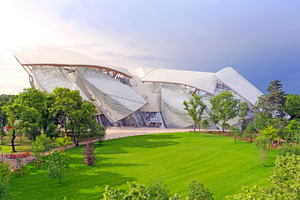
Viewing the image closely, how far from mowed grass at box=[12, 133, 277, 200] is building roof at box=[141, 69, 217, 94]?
28.6m

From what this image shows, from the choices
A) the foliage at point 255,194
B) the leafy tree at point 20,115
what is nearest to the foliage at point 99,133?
the leafy tree at point 20,115

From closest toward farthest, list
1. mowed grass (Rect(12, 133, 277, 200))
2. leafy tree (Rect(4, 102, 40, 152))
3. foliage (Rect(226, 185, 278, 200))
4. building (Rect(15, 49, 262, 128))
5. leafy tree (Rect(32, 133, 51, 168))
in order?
foliage (Rect(226, 185, 278, 200))
mowed grass (Rect(12, 133, 277, 200))
leafy tree (Rect(32, 133, 51, 168))
leafy tree (Rect(4, 102, 40, 152))
building (Rect(15, 49, 262, 128))

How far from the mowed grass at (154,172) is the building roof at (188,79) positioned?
1126 inches

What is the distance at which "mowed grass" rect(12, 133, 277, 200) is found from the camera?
14.8 m

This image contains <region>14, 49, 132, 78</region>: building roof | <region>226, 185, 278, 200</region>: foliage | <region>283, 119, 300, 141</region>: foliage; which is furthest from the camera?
<region>14, 49, 132, 78</region>: building roof

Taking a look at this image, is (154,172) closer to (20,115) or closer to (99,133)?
(99,133)

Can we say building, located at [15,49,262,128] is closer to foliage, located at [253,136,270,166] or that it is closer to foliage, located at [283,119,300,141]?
foliage, located at [283,119,300,141]

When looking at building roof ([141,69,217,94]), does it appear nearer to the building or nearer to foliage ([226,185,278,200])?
the building

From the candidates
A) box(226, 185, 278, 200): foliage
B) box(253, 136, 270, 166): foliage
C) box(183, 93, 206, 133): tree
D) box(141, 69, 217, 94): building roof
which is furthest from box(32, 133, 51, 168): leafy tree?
box(141, 69, 217, 94): building roof

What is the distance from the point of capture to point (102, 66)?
5203 centimetres

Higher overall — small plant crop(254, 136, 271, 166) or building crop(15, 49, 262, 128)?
building crop(15, 49, 262, 128)

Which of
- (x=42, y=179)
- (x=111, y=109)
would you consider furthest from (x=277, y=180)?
(x=111, y=109)

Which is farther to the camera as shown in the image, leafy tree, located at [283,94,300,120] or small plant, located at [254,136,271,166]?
leafy tree, located at [283,94,300,120]

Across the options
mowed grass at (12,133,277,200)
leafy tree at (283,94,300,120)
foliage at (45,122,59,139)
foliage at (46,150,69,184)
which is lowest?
mowed grass at (12,133,277,200)
